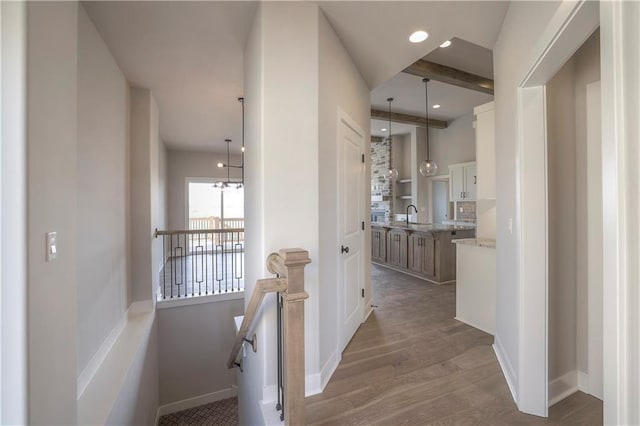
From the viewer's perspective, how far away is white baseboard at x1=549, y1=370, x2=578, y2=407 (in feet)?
6.22

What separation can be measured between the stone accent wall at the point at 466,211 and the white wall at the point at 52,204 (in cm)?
736

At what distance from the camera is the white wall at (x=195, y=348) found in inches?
162

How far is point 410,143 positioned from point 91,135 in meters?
8.02

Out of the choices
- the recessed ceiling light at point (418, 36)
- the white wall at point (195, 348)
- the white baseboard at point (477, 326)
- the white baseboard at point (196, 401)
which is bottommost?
the white baseboard at point (196, 401)

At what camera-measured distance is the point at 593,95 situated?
1.93 m

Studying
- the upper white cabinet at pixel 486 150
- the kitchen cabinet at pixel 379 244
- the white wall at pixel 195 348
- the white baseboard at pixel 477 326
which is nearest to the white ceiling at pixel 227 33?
the upper white cabinet at pixel 486 150

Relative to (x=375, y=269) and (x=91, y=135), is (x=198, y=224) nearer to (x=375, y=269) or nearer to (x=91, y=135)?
(x=375, y=269)

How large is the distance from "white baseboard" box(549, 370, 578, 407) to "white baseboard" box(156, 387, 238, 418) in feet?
14.1

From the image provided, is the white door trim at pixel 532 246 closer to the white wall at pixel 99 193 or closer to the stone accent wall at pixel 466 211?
the white wall at pixel 99 193

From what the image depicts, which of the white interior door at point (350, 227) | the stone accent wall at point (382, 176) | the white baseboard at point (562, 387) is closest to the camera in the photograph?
the white baseboard at point (562, 387)

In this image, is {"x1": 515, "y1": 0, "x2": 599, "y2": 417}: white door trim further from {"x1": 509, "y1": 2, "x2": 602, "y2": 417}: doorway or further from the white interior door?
the white interior door

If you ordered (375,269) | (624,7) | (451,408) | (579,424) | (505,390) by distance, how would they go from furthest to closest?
(375,269), (505,390), (451,408), (579,424), (624,7)

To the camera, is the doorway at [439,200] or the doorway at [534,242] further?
the doorway at [439,200]

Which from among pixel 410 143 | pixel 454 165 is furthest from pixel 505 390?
pixel 410 143
